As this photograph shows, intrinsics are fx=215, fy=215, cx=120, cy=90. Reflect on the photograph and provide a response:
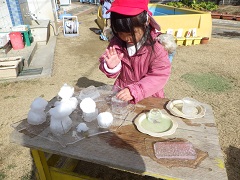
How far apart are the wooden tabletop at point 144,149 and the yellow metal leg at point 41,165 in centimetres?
28

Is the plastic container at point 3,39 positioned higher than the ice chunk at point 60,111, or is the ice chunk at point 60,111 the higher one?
the ice chunk at point 60,111

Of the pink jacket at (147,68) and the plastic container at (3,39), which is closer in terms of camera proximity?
the pink jacket at (147,68)

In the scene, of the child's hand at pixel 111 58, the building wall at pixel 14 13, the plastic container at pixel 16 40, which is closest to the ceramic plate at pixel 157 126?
the child's hand at pixel 111 58

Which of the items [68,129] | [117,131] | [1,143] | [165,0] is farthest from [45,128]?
[165,0]

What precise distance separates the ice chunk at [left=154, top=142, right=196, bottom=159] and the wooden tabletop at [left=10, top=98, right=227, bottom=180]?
3 centimetres

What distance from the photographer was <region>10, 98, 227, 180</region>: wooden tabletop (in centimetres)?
131

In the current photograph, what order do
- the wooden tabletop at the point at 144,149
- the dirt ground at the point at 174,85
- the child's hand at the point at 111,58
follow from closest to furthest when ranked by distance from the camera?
the wooden tabletop at the point at 144,149 → the child's hand at the point at 111,58 → the dirt ground at the point at 174,85

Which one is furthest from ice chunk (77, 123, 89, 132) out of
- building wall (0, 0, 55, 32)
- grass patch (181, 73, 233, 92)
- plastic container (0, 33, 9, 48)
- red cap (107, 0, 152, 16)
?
building wall (0, 0, 55, 32)

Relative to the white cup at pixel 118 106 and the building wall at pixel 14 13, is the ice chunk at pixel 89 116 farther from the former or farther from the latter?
the building wall at pixel 14 13

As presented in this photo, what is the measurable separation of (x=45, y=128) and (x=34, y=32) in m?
6.77

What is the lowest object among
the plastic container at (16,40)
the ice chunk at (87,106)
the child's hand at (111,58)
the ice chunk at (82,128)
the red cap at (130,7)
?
the plastic container at (16,40)

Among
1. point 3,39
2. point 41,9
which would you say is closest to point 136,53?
point 3,39

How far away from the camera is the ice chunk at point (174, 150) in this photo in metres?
1.40

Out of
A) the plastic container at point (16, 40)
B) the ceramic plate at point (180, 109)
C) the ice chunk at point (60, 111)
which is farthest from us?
the plastic container at point (16, 40)
